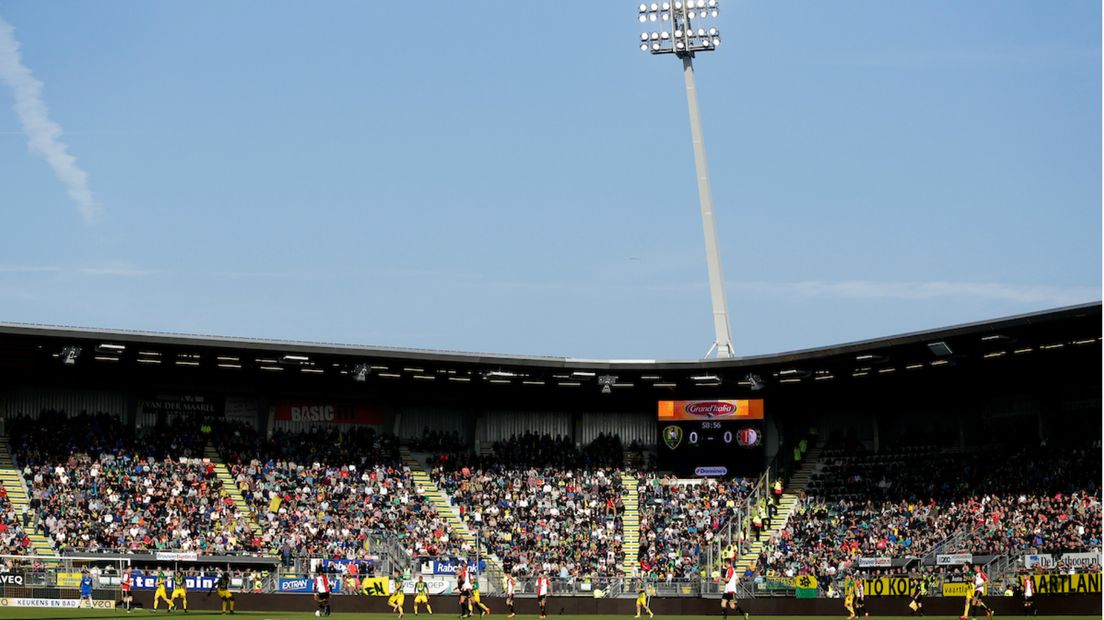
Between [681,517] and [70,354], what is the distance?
3017 cm

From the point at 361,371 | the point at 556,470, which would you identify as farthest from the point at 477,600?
the point at 556,470

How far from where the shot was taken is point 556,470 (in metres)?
74.1

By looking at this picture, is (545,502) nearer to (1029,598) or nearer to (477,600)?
(477,600)

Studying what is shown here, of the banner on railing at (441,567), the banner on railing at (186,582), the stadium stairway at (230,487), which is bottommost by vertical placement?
the banner on railing at (186,582)

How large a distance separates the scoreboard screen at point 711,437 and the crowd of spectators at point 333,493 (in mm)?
12880

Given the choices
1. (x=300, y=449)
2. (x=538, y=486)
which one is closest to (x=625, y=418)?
(x=538, y=486)

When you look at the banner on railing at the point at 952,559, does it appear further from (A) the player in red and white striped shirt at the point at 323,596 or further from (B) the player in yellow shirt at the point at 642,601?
(A) the player in red and white striped shirt at the point at 323,596

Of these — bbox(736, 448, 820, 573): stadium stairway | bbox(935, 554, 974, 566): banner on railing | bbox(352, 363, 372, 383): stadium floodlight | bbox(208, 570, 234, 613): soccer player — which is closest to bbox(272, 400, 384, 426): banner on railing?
bbox(352, 363, 372, 383): stadium floodlight

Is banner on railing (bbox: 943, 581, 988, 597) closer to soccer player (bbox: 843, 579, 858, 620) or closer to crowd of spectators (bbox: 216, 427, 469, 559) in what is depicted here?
soccer player (bbox: 843, 579, 858, 620)

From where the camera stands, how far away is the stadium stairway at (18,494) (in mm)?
59094

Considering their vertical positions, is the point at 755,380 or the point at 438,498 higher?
the point at 755,380

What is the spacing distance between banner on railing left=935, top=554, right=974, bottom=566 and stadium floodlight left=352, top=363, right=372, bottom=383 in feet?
92.8

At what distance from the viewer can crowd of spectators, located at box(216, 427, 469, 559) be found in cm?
6444

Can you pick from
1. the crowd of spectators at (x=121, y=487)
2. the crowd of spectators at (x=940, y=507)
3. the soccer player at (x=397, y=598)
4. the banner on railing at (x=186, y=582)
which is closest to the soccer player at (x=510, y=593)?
the soccer player at (x=397, y=598)
